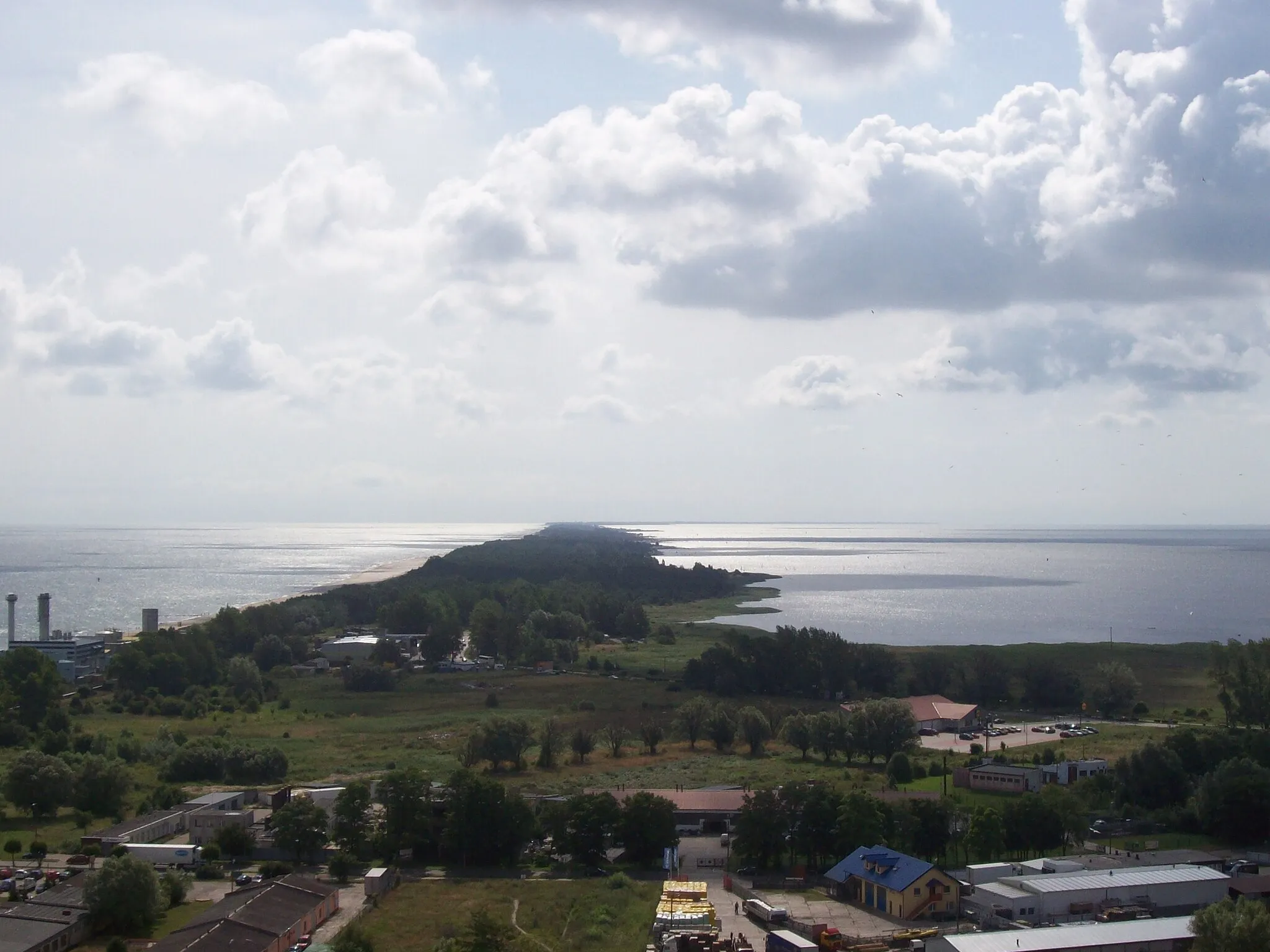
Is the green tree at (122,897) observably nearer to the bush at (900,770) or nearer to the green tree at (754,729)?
the bush at (900,770)

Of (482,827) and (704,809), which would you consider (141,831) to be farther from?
(704,809)

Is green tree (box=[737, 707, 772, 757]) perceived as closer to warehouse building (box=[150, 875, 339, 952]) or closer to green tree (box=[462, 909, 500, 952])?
warehouse building (box=[150, 875, 339, 952])

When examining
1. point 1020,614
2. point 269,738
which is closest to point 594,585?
point 1020,614

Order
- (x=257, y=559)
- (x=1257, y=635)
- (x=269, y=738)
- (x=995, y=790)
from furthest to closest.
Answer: (x=257, y=559) < (x=1257, y=635) < (x=269, y=738) < (x=995, y=790)

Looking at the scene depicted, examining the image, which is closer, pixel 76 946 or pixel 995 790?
pixel 76 946

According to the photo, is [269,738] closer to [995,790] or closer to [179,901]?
[179,901]

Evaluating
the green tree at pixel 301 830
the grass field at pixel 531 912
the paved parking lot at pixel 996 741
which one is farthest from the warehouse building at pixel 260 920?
the paved parking lot at pixel 996 741

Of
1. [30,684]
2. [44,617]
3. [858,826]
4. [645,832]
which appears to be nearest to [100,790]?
[645,832]
